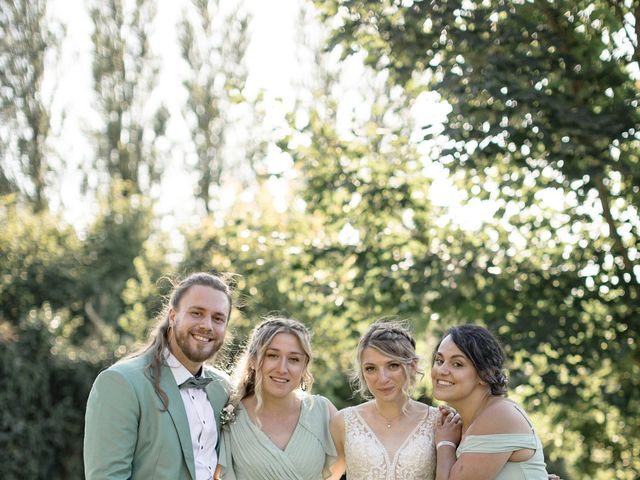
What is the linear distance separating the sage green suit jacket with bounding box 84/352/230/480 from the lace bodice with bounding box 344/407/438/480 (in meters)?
0.72

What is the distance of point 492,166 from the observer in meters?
6.80

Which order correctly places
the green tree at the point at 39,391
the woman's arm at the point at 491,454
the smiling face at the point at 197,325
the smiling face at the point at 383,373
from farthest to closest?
1. the green tree at the point at 39,391
2. the smiling face at the point at 383,373
3. the smiling face at the point at 197,325
4. the woman's arm at the point at 491,454

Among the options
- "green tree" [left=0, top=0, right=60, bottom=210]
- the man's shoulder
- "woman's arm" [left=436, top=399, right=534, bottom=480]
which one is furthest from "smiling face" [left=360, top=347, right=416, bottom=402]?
"green tree" [left=0, top=0, right=60, bottom=210]

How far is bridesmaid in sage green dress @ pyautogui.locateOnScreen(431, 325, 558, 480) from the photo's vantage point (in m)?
3.37

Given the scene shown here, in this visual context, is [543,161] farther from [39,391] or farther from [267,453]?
[39,391]

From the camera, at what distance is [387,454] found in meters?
3.87

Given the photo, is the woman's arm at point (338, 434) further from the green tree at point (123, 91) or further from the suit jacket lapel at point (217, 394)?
the green tree at point (123, 91)

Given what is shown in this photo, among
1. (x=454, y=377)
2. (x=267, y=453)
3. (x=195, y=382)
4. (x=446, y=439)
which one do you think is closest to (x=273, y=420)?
Answer: (x=267, y=453)

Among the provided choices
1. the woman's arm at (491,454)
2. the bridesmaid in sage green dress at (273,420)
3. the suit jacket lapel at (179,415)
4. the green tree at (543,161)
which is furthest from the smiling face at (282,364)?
the green tree at (543,161)

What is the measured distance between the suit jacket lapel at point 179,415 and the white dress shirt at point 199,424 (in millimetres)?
49

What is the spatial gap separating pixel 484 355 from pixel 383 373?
49 cm

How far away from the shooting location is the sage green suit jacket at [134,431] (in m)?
3.41

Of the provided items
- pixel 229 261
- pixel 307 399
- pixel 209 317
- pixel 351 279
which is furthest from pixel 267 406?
pixel 229 261

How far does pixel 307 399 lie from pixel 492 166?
3.27 meters
